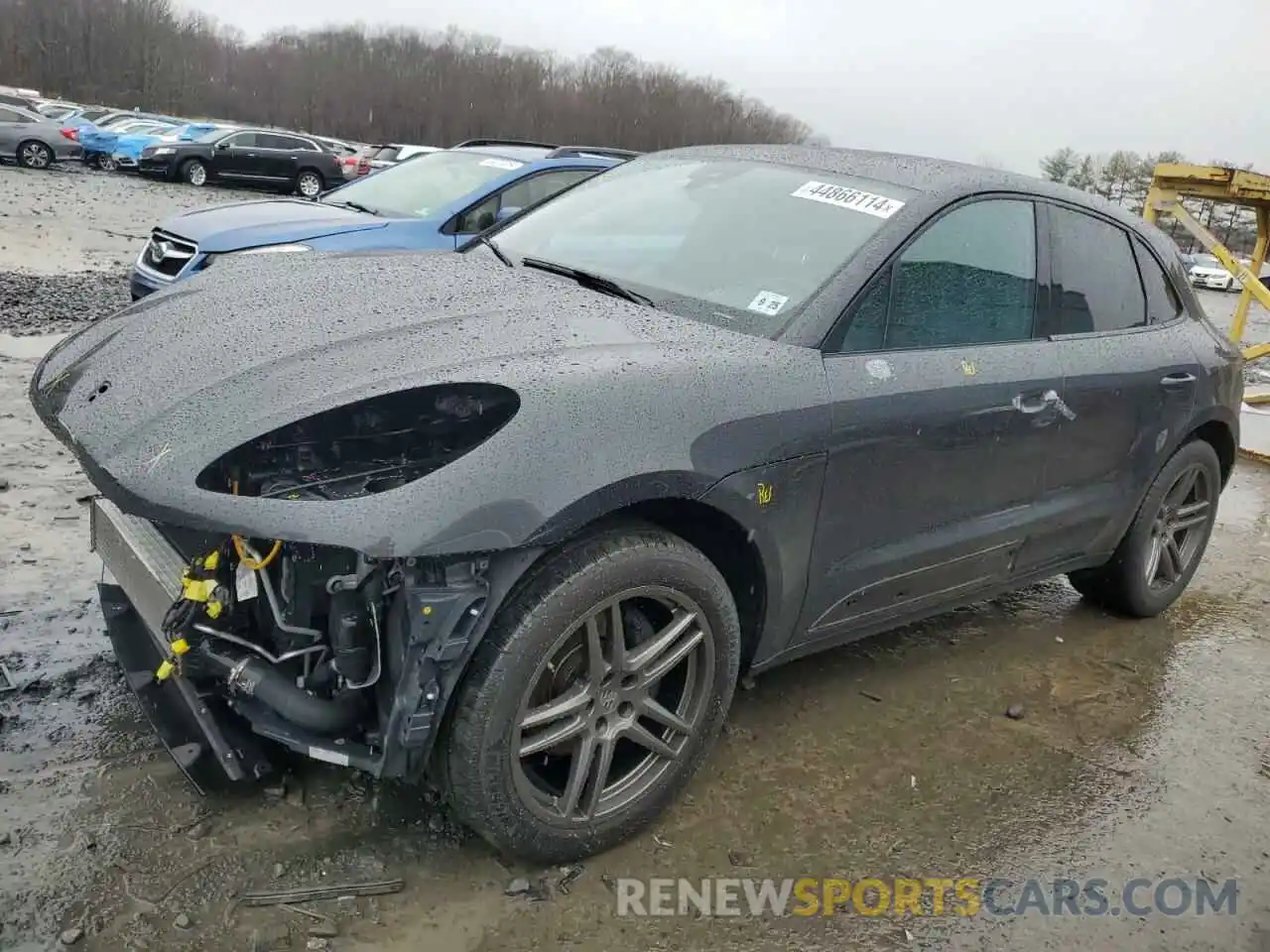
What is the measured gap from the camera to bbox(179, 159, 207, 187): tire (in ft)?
77.8

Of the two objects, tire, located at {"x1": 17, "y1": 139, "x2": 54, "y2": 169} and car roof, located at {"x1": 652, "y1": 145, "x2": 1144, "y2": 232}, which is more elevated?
car roof, located at {"x1": 652, "y1": 145, "x2": 1144, "y2": 232}

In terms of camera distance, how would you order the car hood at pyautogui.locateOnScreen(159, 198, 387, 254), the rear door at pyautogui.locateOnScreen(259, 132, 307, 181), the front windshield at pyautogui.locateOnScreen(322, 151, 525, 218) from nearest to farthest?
the car hood at pyautogui.locateOnScreen(159, 198, 387, 254), the front windshield at pyautogui.locateOnScreen(322, 151, 525, 218), the rear door at pyautogui.locateOnScreen(259, 132, 307, 181)

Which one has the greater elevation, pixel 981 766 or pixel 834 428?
pixel 834 428

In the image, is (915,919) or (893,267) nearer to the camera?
(915,919)

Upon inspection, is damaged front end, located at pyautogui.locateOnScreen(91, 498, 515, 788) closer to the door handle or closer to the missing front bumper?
the missing front bumper

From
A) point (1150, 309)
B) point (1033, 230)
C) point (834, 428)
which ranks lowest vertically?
point (834, 428)

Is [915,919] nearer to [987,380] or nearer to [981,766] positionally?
[981,766]

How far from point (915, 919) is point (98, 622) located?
8.66 ft

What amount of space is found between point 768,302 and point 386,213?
4.69m

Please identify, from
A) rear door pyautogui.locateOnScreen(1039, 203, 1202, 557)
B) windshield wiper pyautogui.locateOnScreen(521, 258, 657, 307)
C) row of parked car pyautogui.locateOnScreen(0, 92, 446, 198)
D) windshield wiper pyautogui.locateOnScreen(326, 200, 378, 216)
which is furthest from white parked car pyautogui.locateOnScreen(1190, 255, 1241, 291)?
windshield wiper pyautogui.locateOnScreen(521, 258, 657, 307)

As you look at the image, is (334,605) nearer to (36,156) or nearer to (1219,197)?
(1219,197)

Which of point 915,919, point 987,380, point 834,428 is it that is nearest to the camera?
point 915,919

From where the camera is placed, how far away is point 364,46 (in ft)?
335

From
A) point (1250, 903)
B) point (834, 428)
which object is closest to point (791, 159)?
point (834, 428)
